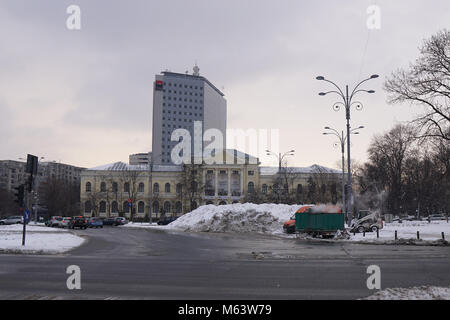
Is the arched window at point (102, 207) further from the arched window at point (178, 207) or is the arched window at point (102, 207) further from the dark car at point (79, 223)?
the dark car at point (79, 223)

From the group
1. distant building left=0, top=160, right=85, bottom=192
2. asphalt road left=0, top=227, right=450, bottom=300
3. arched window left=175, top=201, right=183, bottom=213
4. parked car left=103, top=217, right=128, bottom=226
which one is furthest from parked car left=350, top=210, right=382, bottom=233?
distant building left=0, top=160, right=85, bottom=192

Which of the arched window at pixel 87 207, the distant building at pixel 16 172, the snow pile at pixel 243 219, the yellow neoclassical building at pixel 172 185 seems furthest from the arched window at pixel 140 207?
the distant building at pixel 16 172

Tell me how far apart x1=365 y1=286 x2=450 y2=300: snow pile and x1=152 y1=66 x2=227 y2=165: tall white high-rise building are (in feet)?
534

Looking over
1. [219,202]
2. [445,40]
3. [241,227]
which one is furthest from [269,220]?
[219,202]

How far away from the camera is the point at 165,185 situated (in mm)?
99688

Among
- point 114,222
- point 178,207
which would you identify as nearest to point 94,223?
point 114,222

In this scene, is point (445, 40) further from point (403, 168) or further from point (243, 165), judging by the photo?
point (243, 165)

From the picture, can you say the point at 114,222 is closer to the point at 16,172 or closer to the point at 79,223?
the point at 79,223

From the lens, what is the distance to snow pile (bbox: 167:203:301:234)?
40.6 meters

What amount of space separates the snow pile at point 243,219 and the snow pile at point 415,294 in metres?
30.1

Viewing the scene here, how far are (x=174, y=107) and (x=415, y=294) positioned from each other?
172 metres

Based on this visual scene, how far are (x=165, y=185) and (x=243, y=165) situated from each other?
19.0 m

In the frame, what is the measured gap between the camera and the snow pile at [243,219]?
40594mm

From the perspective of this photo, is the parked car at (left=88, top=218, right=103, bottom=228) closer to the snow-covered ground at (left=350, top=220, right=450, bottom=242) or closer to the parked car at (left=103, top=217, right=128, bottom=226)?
the parked car at (left=103, top=217, right=128, bottom=226)
